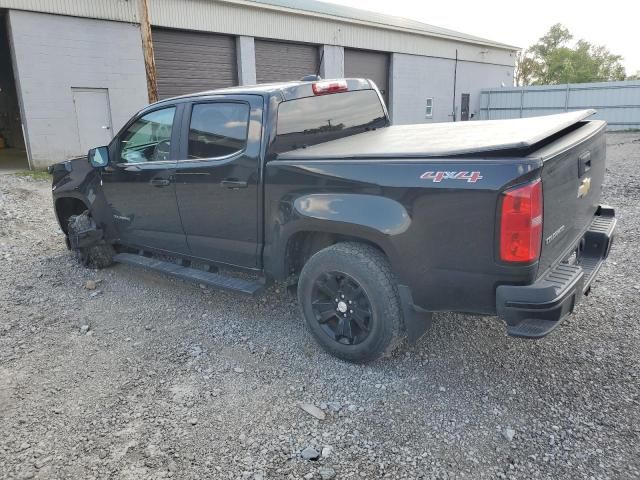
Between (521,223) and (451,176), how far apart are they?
45 centimetres

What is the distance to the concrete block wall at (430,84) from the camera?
76.3 ft

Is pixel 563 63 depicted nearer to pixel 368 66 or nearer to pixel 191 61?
pixel 368 66

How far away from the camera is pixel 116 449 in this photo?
9.19 feet

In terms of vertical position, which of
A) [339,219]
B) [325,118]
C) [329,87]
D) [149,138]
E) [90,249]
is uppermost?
[329,87]

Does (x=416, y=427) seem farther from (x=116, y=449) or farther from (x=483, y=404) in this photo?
(x=116, y=449)

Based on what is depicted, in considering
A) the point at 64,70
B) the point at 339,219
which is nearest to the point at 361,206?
the point at 339,219

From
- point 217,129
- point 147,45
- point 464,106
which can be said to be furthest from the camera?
point 464,106

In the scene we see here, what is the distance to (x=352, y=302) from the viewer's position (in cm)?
343

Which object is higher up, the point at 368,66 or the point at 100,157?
the point at 368,66

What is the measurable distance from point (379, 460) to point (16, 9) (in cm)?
1356

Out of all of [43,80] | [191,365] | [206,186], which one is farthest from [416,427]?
[43,80]

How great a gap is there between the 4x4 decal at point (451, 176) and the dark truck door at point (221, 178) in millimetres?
1430

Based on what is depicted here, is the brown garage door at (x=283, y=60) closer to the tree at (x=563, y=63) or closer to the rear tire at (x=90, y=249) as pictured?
the rear tire at (x=90, y=249)

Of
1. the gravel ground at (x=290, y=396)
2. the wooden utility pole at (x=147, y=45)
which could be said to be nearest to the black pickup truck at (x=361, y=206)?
the gravel ground at (x=290, y=396)
